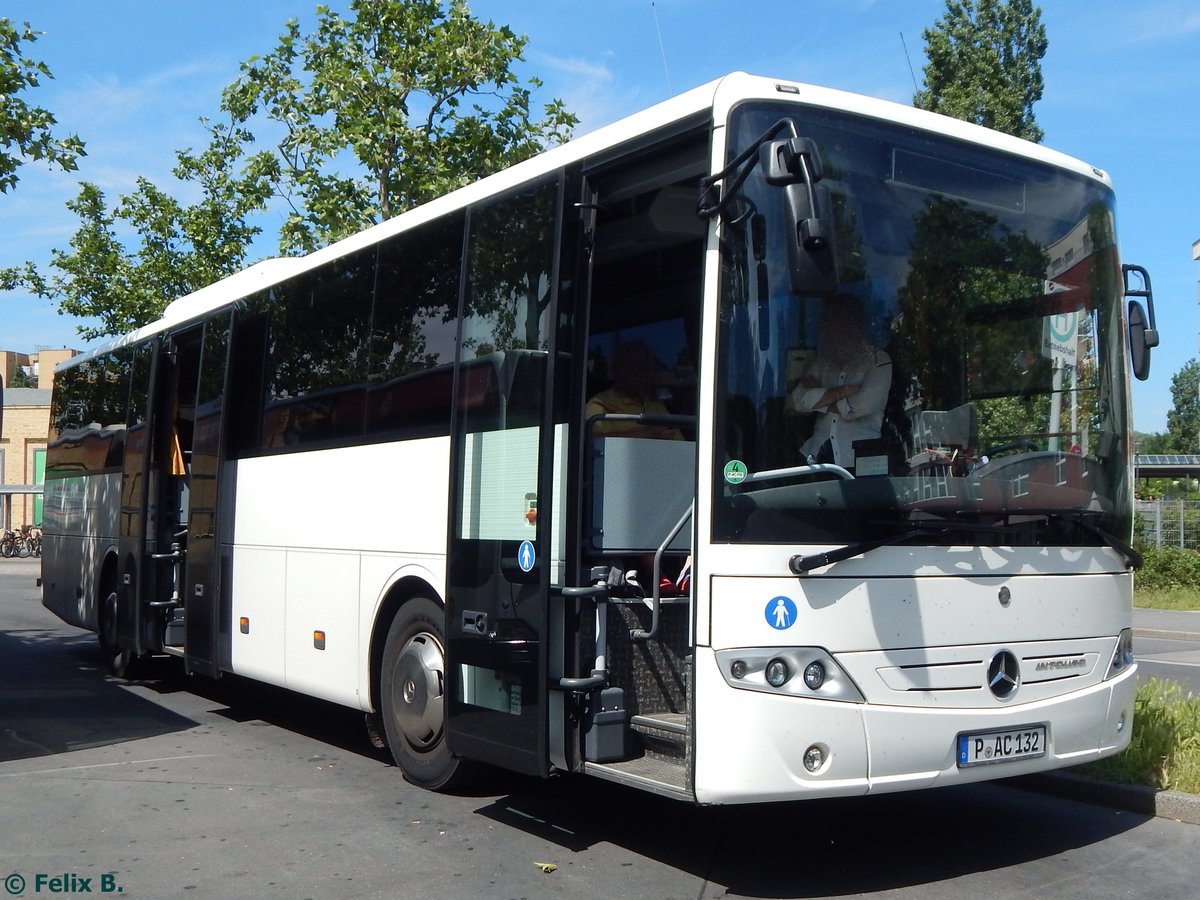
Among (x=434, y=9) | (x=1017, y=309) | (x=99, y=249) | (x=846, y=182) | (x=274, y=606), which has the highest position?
(x=434, y=9)

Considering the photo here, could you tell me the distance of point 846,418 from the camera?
221 inches

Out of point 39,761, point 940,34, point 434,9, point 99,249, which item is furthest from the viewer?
point 940,34

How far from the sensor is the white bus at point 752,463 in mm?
5426

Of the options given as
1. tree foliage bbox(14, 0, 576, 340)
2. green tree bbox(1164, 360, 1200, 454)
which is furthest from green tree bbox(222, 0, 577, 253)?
green tree bbox(1164, 360, 1200, 454)

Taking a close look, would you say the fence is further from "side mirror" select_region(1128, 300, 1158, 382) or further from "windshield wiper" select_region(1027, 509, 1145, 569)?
"windshield wiper" select_region(1027, 509, 1145, 569)

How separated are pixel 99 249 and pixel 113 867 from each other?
22.6 meters

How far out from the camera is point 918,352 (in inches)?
233

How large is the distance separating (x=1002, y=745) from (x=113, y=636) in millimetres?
9346

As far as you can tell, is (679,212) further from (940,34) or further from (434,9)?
(940,34)

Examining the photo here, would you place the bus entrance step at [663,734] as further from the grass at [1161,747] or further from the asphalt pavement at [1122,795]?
the grass at [1161,747]

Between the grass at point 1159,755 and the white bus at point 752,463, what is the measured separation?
111 centimetres

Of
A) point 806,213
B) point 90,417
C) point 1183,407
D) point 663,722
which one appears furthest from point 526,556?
point 1183,407

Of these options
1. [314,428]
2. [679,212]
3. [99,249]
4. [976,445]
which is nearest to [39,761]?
[314,428]

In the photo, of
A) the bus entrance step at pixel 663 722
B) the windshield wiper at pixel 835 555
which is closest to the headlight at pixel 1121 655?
the windshield wiper at pixel 835 555
